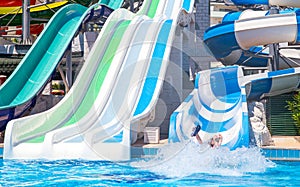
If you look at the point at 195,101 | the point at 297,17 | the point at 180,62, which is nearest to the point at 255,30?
the point at 297,17

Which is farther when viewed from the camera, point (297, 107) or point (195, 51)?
point (195, 51)

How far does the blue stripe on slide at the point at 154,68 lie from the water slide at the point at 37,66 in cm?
183

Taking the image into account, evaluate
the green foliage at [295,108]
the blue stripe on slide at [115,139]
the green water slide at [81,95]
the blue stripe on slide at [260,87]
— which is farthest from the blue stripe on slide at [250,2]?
the blue stripe on slide at [115,139]

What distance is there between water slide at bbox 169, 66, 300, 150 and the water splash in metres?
1.00

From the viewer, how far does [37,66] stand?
35.3ft

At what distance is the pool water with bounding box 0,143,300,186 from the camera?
266 inches

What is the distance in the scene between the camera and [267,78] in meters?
10.6

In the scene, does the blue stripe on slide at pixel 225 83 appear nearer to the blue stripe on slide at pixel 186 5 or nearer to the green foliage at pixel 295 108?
the green foliage at pixel 295 108

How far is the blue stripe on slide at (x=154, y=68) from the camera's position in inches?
387

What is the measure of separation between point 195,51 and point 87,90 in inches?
176

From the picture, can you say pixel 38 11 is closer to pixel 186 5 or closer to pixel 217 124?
pixel 186 5

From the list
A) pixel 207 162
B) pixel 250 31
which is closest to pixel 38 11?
pixel 250 31

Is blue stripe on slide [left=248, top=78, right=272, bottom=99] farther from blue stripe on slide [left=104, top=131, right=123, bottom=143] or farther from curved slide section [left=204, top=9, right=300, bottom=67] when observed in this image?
Answer: blue stripe on slide [left=104, top=131, right=123, bottom=143]

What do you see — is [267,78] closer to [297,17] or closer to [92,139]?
[297,17]
